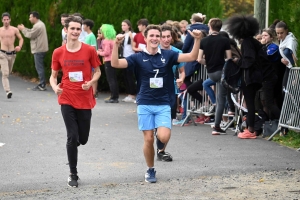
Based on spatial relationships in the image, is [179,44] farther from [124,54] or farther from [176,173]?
[176,173]

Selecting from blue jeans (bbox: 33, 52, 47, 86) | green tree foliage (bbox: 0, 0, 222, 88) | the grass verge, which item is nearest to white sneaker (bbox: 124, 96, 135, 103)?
green tree foliage (bbox: 0, 0, 222, 88)

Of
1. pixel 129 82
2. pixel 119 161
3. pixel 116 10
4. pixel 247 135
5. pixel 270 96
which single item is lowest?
pixel 129 82

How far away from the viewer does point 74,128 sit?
9625mm

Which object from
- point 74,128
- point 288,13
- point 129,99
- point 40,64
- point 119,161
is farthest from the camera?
point 40,64

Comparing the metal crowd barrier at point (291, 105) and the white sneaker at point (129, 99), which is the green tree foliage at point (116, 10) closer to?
the white sneaker at point (129, 99)

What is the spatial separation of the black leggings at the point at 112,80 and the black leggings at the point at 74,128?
10.5 meters

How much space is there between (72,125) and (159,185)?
1.24 m

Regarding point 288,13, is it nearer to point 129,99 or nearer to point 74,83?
point 74,83

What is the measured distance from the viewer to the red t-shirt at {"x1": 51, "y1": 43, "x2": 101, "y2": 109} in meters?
9.66

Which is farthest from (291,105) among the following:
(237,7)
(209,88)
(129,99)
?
(237,7)

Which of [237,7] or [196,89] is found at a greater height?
[196,89]

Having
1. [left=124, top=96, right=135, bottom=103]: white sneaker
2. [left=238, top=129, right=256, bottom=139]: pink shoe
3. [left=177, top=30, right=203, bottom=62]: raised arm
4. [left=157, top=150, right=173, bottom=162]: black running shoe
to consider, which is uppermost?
[left=177, top=30, right=203, bottom=62]: raised arm

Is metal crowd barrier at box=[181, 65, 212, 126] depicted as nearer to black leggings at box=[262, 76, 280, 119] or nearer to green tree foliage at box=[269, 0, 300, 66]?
green tree foliage at box=[269, 0, 300, 66]

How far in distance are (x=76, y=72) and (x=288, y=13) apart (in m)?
5.93
